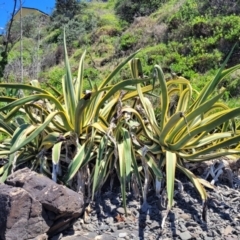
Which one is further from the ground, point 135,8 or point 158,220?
point 135,8

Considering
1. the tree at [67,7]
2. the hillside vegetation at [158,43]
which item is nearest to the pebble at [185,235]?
the hillside vegetation at [158,43]

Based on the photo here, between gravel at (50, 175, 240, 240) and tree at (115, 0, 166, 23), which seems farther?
tree at (115, 0, 166, 23)

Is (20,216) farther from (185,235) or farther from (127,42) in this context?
(127,42)

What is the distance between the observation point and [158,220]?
2.44m

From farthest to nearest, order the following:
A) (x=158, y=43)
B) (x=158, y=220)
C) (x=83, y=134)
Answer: (x=158, y=43) → (x=83, y=134) → (x=158, y=220)

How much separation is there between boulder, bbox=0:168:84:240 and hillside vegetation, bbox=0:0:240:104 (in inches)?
183

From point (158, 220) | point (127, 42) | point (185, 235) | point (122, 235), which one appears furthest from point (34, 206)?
point (127, 42)

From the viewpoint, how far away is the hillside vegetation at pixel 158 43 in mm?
8555

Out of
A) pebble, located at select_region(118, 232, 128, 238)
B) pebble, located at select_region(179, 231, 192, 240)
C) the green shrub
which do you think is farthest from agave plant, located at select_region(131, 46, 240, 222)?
the green shrub

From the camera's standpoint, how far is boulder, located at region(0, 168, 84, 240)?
2213 millimetres

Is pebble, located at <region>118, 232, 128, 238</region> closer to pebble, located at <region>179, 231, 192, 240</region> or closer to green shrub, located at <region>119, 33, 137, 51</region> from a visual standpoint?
pebble, located at <region>179, 231, 192, 240</region>

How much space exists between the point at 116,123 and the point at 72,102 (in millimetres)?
372

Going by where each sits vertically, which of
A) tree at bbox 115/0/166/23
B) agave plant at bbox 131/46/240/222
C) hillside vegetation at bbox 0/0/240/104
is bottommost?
agave plant at bbox 131/46/240/222

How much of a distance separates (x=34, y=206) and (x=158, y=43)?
30.7 feet
